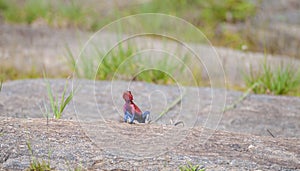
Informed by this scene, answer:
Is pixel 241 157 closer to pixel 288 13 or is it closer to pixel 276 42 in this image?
pixel 276 42

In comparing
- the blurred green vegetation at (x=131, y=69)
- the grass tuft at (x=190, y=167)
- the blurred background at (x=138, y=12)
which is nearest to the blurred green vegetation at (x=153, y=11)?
the blurred background at (x=138, y=12)

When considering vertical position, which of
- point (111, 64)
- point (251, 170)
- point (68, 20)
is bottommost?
point (251, 170)

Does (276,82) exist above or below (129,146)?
above

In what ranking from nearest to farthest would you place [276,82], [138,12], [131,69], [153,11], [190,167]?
[190,167]
[276,82]
[131,69]
[153,11]
[138,12]

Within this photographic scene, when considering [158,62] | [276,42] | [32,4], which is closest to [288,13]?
[276,42]

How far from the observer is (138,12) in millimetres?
7211

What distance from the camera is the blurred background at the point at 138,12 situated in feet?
17.9

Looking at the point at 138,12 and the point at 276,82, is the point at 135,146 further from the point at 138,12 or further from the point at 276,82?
the point at 138,12

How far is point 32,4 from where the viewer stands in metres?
7.03

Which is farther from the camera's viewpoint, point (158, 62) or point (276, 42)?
point (276, 42)

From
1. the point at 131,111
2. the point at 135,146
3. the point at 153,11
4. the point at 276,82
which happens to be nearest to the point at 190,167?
the point at 135,146

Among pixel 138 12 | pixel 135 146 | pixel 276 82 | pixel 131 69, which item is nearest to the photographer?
pixel 135 146

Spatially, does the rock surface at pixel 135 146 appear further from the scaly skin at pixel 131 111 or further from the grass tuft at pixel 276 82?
the grass tuft at pixel 276 82

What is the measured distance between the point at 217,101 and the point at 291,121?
22.8 inches
